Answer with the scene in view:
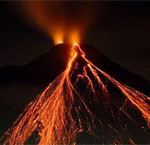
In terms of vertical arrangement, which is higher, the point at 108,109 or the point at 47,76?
the point at 47,76

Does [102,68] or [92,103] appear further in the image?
[102,68]

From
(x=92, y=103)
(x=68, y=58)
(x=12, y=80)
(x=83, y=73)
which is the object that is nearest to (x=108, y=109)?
(x=92, y=103)

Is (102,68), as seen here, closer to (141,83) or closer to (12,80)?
(141,83)

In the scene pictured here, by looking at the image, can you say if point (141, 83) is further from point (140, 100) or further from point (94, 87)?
point (140, 100)

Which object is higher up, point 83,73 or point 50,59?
point 50,59

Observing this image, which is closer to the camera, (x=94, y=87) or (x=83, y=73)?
(x=83, y=73)

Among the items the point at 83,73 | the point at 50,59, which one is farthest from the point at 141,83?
the point at 50,59

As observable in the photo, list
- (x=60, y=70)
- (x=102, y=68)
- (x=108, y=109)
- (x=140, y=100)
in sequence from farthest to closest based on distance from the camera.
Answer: (x=102, y=68) → (x=60, y=70) → (x=108, y=109) → (x=140, y=100)

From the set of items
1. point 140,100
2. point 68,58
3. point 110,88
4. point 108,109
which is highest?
point 68,58

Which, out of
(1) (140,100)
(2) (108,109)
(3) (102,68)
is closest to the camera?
(1) (140,100)
